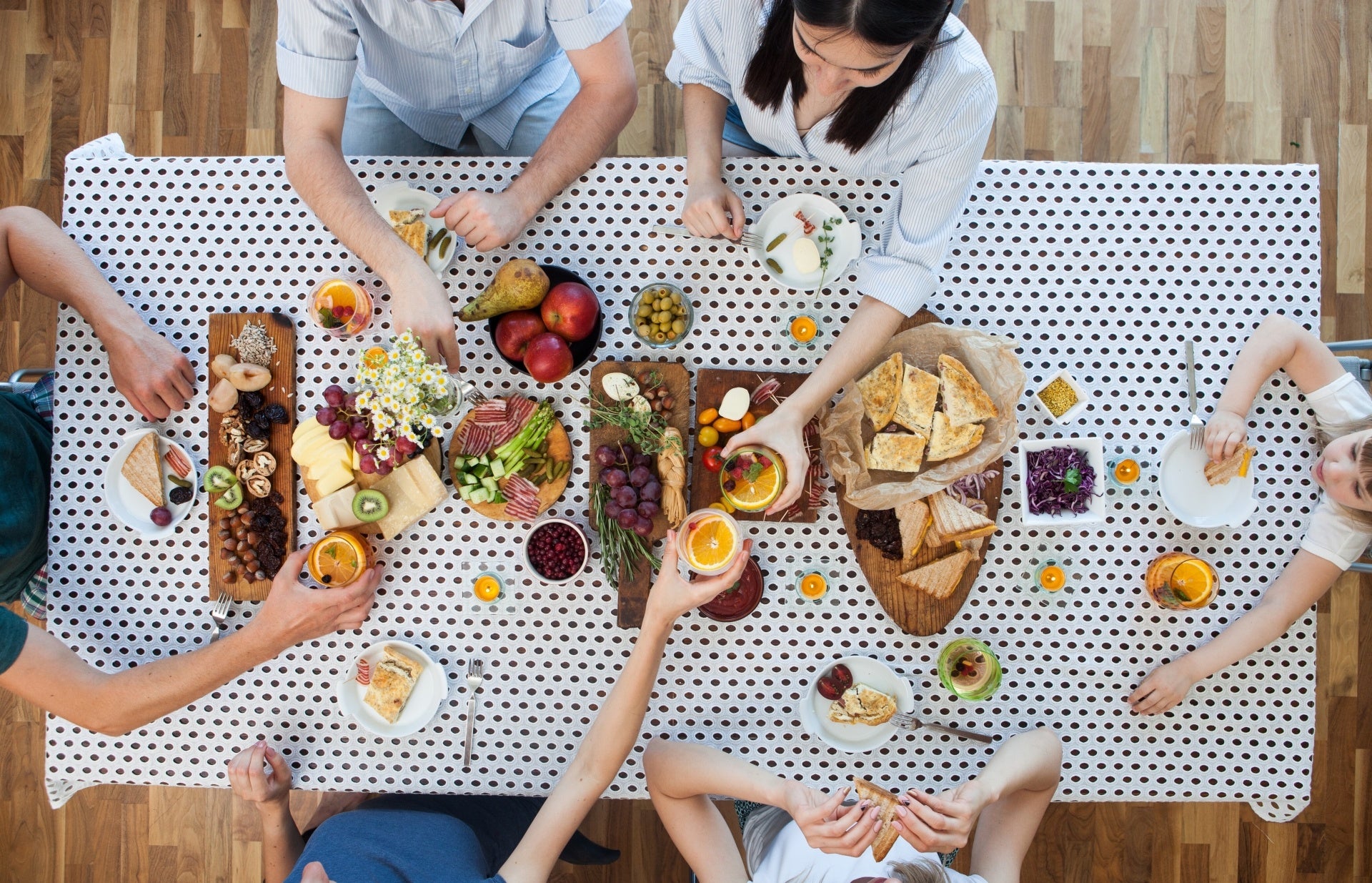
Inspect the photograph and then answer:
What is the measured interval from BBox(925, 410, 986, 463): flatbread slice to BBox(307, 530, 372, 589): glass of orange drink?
1.40 m

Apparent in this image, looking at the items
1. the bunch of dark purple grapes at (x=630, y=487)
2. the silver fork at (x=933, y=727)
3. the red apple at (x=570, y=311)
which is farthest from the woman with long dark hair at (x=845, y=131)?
the silver fork at (x=933, y=727)

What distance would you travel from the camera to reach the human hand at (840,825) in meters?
1.70

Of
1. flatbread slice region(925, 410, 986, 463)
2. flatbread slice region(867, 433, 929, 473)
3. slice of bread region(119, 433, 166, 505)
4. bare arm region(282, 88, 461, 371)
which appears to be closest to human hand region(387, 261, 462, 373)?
bare arm region(282, 88, 461, 371)

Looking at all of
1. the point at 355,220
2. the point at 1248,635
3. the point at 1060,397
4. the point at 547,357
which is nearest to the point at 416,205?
the point at 355,220

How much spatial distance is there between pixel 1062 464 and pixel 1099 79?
7.03ft

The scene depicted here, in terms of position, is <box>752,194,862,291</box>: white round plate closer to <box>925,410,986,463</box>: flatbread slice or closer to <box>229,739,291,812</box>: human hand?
<box>925,410,986,463</box>: flatbread slice

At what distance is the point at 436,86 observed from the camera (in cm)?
215

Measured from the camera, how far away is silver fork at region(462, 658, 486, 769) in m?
1.96

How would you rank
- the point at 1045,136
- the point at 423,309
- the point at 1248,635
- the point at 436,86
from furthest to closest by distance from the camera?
the point at 1045,136
the point at 436,86
the point at 1248,635
the point at 423,309

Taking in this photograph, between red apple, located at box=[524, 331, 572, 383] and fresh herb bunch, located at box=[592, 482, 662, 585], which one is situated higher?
red apple, located at box=[524, 331, 572, 383]

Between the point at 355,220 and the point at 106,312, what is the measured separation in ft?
2.25

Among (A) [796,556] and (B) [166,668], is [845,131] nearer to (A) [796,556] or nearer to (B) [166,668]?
(A) [796,556]

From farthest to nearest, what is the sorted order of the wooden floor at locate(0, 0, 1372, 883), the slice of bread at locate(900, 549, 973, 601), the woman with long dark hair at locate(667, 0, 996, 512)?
the wooden floor at locate(0, 0, 1372, 883), the slice of bread at locate(900, 549, 973, 601), the woman with long dark hair at locate(667, 0, 996, 512)

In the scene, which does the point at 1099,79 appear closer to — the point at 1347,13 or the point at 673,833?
Result: the point at 1347,13
